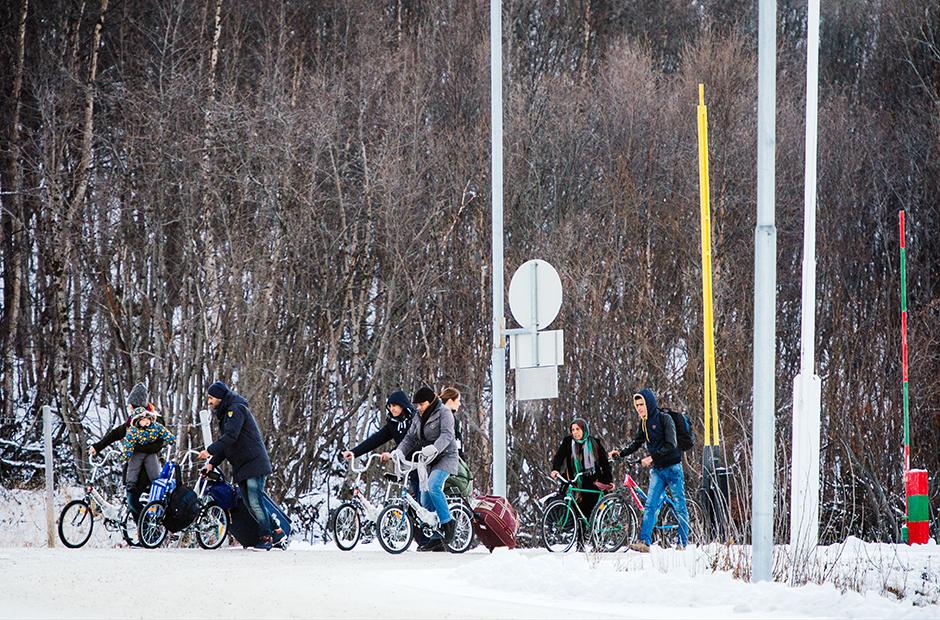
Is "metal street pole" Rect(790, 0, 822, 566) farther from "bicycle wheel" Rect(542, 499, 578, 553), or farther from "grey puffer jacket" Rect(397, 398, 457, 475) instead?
"grey puffer jacket" Rect(397, 398, 457, 475)

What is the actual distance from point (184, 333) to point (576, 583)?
66.0 feet

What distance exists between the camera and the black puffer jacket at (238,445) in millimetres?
17734

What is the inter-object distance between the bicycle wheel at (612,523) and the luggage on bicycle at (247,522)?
348cm

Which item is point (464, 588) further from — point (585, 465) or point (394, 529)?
point (585, 465)

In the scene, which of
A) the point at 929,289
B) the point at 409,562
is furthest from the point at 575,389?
the point at 409,562

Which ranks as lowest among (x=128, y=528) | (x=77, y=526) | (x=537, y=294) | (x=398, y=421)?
(x=128, y=528)

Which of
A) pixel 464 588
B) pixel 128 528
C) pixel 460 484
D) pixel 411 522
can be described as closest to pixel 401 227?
pixel 128 528

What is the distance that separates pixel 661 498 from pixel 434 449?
102 inches

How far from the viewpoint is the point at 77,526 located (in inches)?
746

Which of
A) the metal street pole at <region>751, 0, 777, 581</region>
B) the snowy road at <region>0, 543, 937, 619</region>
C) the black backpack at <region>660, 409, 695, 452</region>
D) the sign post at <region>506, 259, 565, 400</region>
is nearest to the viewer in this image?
the snowy road at <region>0, 543, 937, 619</region>

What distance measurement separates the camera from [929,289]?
3919 centimetres

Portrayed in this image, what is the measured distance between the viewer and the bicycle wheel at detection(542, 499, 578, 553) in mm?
18000

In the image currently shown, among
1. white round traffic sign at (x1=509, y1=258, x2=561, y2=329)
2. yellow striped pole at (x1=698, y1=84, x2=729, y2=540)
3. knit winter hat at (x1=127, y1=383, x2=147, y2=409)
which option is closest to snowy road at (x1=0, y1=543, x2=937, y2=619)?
white round traffic sign at (x1=509, y1=258, x2=561, y2=329)

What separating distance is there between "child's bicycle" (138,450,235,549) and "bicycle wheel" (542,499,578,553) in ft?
11.5
